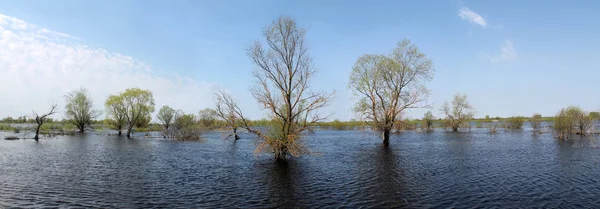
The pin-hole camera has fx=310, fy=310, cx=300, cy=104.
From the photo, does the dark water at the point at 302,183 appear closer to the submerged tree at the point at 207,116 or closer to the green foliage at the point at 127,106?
the green foliage at the point at 127,106

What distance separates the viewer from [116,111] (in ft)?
219

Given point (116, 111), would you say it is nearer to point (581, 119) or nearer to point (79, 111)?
point (79, 111)

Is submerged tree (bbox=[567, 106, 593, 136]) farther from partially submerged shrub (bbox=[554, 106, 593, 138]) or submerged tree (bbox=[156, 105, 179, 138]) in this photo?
submerged tree (bbox=[156, 105, 179, 138])

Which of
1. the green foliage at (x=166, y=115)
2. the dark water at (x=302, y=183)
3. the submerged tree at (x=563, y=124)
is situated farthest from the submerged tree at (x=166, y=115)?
the submerged tree at (x=563, y=124)

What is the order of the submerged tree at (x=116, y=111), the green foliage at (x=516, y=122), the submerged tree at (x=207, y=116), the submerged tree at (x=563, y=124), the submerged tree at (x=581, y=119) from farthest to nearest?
the submerged tree at (x=207, y=116)
the green foliage at (x=516, y=122)
the submerged tree at (x=116, y=111)
the submerged tree at (x=581, y=119)
the submerged tree at (x=563, y=124)

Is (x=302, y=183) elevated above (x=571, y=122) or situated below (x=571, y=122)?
below

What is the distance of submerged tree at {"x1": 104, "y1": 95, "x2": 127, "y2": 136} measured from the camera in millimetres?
65625

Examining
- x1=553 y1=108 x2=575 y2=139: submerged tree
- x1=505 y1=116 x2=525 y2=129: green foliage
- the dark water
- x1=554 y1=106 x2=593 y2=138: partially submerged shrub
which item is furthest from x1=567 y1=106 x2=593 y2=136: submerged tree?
the dark water

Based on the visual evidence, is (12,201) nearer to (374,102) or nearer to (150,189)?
(150,189)

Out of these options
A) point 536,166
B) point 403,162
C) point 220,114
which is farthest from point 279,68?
point 536,166

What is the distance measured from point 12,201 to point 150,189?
4994mm

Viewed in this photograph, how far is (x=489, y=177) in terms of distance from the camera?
58.0 ft

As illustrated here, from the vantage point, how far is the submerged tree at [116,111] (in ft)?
215

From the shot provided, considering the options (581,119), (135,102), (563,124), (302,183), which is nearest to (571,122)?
(563,124)
